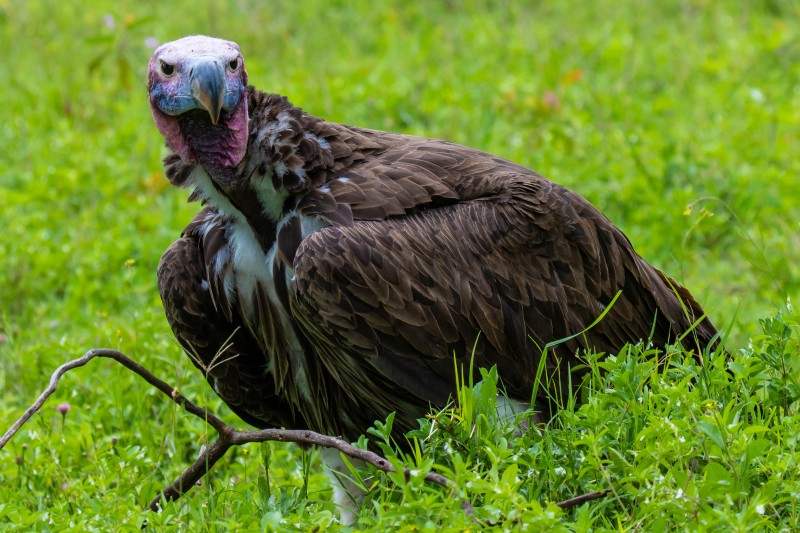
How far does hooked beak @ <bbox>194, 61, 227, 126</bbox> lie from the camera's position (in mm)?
3775

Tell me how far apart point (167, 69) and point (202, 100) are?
0.20 metres

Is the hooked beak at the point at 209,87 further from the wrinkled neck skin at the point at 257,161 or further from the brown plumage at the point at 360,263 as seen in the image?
the wrinkled neck skin at the point at 257,161

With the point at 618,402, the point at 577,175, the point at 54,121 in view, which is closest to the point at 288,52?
the point at 54,121

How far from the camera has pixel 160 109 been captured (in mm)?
3963

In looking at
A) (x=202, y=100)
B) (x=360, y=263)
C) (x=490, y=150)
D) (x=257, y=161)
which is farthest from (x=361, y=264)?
(x=490, y=150)

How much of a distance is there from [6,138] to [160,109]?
4.53 meters

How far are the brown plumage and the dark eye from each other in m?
0.01

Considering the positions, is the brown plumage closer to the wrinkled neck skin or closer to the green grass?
the wrinkled neck skin

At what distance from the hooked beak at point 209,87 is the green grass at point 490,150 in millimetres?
1118

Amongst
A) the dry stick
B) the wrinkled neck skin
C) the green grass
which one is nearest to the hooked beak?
the wrinkled neck skin

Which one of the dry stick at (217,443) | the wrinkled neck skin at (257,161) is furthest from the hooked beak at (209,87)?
the dry stick at (217,443)

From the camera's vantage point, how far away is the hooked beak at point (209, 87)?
378cm

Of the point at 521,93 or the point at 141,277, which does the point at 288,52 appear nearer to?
the point at 521,93

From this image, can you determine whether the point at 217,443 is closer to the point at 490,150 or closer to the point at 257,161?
the point at 257,161
